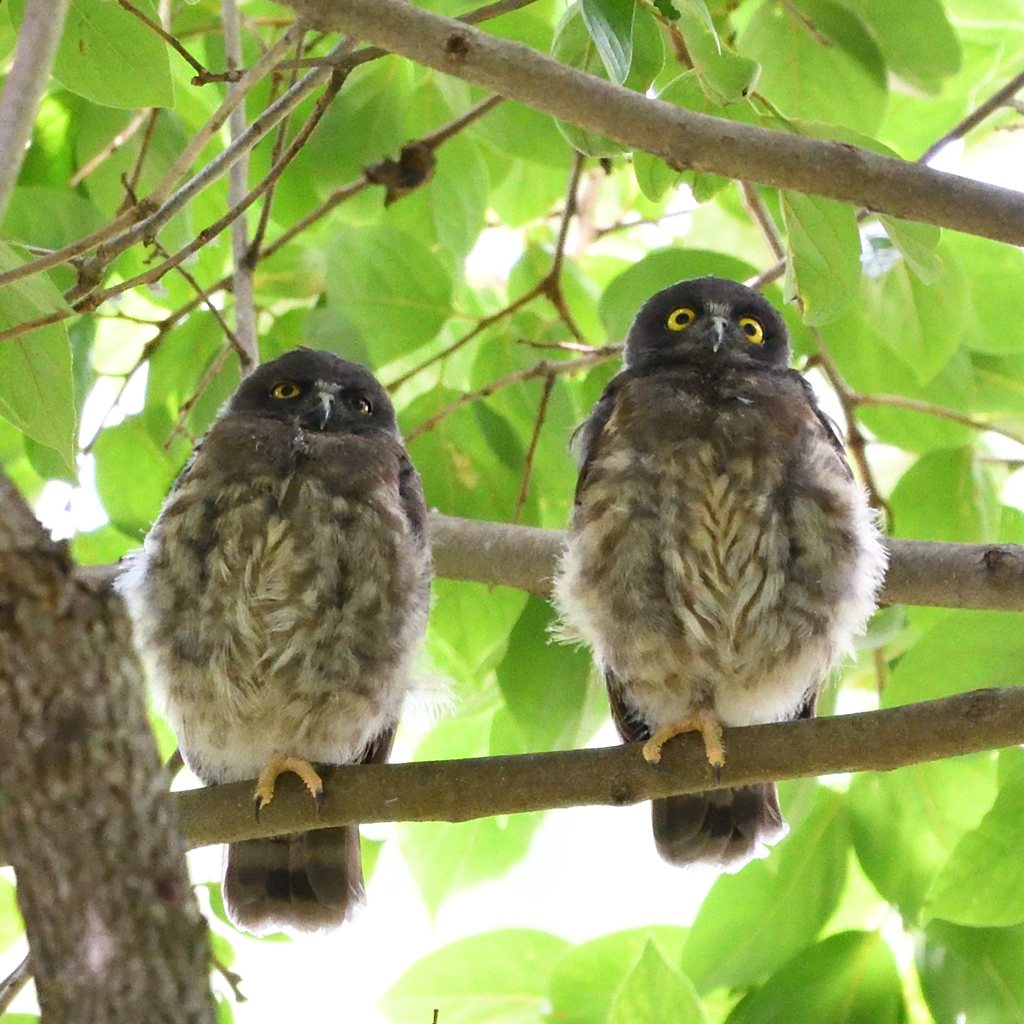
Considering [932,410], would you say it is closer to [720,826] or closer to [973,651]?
[973,651]

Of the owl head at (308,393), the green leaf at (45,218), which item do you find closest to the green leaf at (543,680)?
the owl head at (308,393)

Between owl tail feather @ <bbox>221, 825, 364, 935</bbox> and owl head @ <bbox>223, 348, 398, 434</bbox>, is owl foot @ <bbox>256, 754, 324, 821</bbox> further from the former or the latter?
owl head @ <bbox>223, 348, 398, 434</bbox>

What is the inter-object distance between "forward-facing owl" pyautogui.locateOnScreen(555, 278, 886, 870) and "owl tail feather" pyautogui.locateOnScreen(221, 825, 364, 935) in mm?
820

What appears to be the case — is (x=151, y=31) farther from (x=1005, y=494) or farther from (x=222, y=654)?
(x=1005, y=494)

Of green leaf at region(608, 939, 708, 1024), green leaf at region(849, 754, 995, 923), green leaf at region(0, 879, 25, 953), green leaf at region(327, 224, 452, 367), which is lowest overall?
green leaf at region(608, 939, 708, 1024)

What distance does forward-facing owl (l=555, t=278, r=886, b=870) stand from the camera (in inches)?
143

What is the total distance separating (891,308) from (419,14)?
1.60 metres

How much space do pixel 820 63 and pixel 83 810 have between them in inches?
107

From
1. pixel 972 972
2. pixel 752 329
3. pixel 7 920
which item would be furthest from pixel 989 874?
pixel 7 920

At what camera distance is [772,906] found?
140 inches

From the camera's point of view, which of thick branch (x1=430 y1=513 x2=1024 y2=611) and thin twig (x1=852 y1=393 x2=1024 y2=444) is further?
thin twig (x1=852 y1=393 x2=1024 y2=444)

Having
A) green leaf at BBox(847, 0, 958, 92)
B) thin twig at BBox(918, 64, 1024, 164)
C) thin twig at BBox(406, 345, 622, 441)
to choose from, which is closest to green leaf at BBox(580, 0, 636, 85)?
thin twig at BBox(918, 64, 1024, 164)

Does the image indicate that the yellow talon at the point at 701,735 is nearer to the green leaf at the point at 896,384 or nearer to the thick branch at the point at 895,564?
the thick branch at the point at 895,564

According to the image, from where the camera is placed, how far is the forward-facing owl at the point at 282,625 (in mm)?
3705
